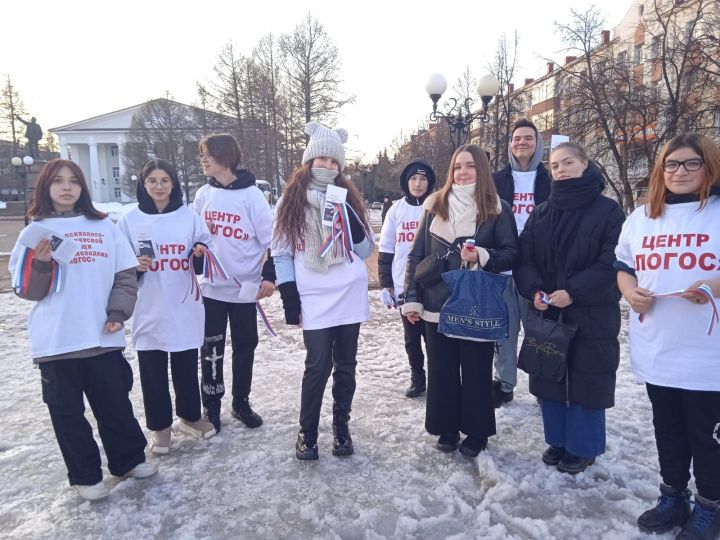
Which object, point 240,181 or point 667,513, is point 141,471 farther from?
point 667,513

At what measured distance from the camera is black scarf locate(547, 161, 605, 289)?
277cm

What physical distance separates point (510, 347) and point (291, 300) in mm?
1924

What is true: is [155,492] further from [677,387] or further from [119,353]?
[677,387]

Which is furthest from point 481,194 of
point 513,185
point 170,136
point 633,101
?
point 170,136

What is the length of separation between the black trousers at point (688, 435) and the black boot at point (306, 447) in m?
1.97

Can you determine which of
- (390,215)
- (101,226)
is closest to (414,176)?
(390,215)

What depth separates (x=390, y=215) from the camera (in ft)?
14.4

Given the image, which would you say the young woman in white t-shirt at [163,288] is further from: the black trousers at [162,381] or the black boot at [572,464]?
the black boot at [572,464]

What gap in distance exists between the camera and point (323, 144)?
3.13 m

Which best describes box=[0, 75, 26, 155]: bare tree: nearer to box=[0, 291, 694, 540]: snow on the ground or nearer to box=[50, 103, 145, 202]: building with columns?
box=[50, 103, 145, 202]: building with columns

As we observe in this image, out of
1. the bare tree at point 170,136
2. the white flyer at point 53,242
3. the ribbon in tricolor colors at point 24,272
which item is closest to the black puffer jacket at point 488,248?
the white flyer at point 53,242

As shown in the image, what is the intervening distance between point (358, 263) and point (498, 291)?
0.92 metres

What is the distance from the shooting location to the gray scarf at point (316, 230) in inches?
121

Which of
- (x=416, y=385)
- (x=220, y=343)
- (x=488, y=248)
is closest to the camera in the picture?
(x=488, y=248)
